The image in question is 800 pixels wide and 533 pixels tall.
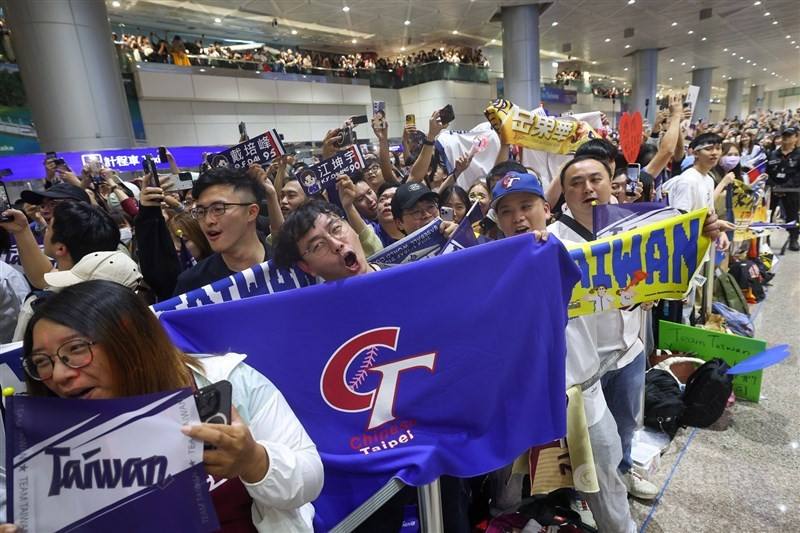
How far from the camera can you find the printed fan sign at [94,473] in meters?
0.84

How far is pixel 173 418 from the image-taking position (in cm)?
82

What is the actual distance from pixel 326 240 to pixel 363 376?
50 cm

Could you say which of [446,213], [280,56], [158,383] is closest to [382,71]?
[280,56]

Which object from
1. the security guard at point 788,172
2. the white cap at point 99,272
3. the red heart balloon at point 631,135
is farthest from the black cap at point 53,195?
the security guard at point 788,172

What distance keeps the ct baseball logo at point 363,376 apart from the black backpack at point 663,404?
2.17 meters

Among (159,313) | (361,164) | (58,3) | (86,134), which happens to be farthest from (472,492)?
(58,3)

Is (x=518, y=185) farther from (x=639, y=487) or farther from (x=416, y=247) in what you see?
(x=639, y=487)

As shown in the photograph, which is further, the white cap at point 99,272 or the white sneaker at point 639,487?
the white sneaker at point 639,487

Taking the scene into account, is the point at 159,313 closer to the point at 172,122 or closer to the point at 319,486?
the point at 319,486

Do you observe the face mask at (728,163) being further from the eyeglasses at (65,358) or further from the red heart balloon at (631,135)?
the eyeglasses at (65,358)

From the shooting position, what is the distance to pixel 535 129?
12.9 feet

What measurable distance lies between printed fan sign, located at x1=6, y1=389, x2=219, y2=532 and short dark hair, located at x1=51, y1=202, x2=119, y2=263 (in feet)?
5.51

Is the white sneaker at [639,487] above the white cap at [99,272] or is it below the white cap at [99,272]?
below

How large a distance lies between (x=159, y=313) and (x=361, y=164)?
1.76 m
